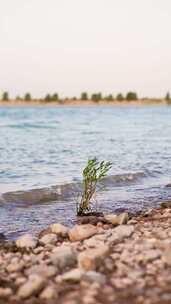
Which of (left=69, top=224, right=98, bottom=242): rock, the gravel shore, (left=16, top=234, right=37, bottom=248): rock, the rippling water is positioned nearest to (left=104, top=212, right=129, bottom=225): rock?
the rippling water

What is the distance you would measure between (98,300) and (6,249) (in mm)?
3249

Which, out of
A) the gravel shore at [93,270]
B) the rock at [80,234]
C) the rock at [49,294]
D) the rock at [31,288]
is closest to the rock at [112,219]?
the rock at [80,234]

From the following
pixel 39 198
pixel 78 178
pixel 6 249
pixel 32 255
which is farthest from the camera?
pixel 78 178

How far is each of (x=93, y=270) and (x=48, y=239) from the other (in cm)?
247

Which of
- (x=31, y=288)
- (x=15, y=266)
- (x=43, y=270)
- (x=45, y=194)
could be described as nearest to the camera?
(x=31, y=288)

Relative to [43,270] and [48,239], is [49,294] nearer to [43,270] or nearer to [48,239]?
[43,270]

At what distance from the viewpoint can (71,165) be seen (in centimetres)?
2138

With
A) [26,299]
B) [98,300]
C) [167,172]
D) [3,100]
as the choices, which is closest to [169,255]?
[98,300]

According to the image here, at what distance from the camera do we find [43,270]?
650 cm

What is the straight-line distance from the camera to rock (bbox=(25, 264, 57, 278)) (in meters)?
6.39

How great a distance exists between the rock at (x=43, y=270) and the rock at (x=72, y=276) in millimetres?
197

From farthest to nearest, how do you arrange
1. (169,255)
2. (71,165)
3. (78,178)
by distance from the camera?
(71,165) < (78,178) < (169,255)

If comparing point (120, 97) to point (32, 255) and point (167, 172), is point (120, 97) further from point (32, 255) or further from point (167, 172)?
point (32, 255)

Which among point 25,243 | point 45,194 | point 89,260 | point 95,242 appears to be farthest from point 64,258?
point 45,194
